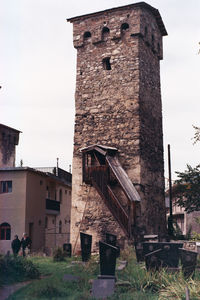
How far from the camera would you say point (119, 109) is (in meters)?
20.1

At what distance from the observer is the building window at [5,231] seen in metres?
25.7

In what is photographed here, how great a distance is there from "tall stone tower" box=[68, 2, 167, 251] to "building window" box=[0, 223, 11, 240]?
297 inches

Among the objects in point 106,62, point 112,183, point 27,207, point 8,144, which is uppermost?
point 106,62

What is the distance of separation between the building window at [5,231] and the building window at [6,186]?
84.4 inches

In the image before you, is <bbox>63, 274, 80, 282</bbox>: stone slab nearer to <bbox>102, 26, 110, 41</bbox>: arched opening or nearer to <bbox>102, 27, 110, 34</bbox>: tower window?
<bbox>102, 26, 110, 41</bbox>: arched opening

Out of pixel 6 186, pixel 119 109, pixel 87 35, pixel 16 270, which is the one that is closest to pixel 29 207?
pixel 6 186

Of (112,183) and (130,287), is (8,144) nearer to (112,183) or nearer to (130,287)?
(112,183)

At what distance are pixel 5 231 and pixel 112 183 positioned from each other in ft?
33.7

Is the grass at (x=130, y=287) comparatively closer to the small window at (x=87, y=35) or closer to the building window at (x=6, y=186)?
the small window at (x=87, y=35)

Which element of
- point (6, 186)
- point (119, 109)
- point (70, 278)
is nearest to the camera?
point (70, 278)

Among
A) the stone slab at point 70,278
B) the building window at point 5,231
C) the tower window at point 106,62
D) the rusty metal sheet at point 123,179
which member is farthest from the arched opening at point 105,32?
the stone slab at point 70,278

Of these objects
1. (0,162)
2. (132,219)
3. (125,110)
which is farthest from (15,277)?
(0,162)

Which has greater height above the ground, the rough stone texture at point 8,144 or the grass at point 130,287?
the rough stone texture at point 8,144

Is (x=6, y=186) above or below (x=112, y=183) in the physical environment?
above
